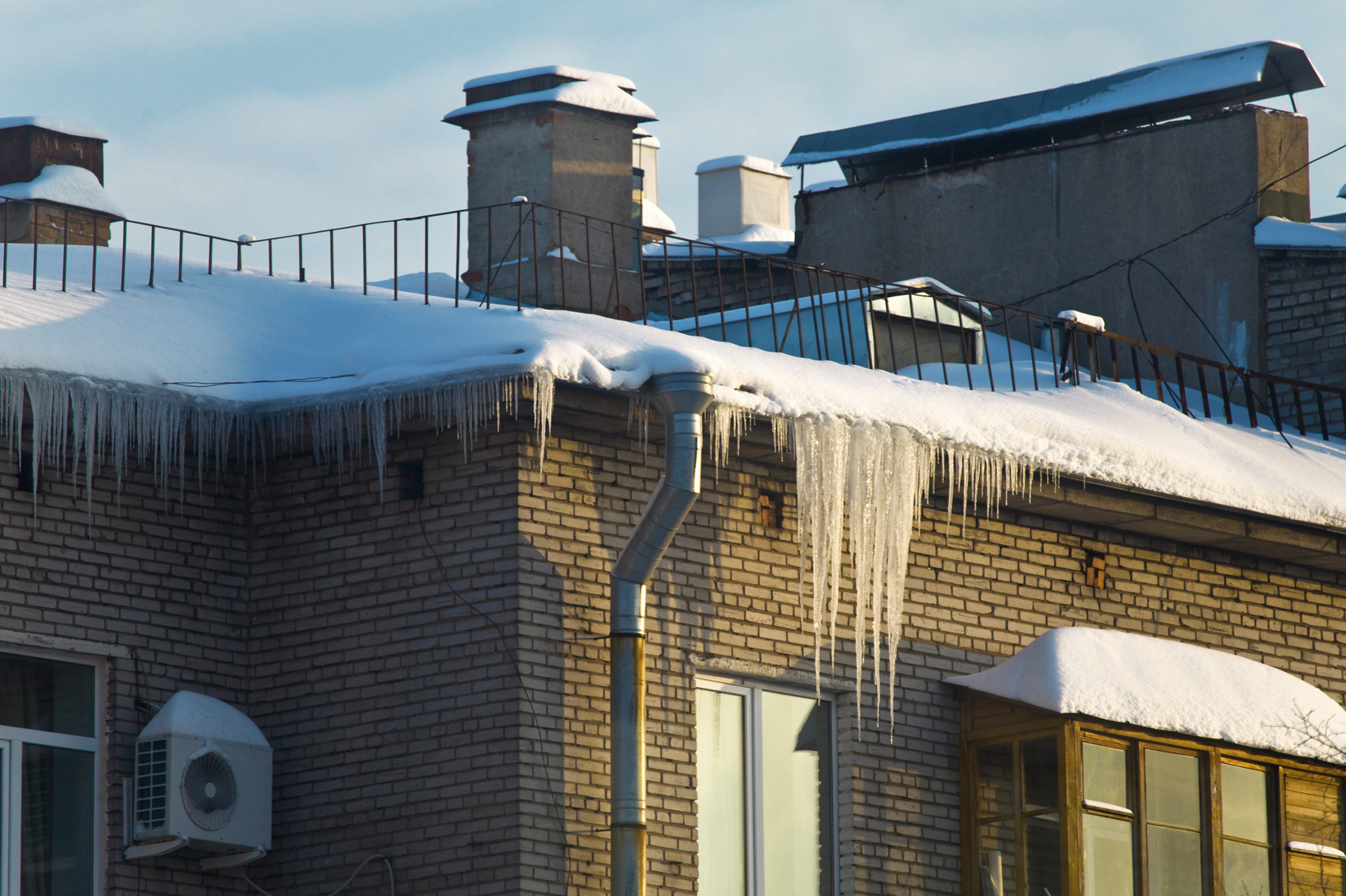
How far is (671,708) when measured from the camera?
968 cm

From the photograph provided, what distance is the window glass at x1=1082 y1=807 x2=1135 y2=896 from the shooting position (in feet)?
33.5

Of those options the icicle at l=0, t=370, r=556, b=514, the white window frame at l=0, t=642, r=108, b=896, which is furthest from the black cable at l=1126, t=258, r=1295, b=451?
the white window frame at l=0, t=642, r=108, b=896

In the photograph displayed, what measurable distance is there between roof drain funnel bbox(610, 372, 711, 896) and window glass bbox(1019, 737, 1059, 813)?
2.23 m

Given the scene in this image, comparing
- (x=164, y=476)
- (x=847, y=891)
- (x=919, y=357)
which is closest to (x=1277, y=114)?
(x=919, y=357)

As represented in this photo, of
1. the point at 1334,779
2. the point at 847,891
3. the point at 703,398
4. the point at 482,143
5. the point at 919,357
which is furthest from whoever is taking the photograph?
the point at 919,357

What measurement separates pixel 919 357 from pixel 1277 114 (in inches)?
183

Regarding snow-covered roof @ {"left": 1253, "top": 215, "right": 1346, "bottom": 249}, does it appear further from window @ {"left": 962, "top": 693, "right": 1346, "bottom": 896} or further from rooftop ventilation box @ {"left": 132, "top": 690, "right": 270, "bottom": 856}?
rooftop ventilation box @ {"left": 132, "top": 690, "right": 270, "bottom": 856}

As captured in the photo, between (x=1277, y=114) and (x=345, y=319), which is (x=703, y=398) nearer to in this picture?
(x=345, y=319)

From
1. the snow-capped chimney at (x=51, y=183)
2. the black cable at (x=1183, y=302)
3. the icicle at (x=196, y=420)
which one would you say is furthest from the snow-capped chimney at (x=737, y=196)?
the icicle at (x=196, y=420)

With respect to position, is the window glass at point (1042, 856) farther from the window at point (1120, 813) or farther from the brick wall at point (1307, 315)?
the brick wall at point (1307, 315)

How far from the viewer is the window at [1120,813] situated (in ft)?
33.6

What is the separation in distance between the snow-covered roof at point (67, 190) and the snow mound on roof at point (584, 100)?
2.25 metres

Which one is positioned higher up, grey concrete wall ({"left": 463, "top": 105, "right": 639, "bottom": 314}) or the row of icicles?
grey concrete wall ({"left": 463, "top": 105, "right": 639, "bottom": 314})

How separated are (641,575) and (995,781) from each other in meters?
2.46
